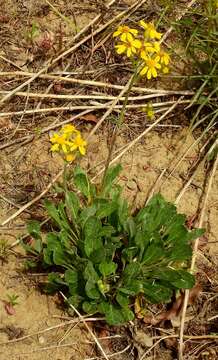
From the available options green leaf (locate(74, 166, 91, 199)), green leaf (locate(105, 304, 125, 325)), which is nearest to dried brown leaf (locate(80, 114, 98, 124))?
green leaf (locate(74, 166, 91, 199))

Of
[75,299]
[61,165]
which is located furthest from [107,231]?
[61,165]

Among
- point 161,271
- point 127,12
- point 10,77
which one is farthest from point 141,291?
point 127,12

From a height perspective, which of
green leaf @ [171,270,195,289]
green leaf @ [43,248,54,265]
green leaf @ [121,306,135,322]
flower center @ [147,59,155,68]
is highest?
flower center @ [147,59,155,68]

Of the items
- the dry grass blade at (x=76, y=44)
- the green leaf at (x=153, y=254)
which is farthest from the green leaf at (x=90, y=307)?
the dry grass blade at (x=76, y=44)

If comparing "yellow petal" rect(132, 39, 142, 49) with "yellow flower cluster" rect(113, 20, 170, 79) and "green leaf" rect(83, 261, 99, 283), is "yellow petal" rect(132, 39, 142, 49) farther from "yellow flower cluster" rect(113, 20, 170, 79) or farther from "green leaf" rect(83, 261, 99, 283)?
"green leaf" rect(83, 261, 99, 283)

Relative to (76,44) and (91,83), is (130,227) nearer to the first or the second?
→ (91,83)

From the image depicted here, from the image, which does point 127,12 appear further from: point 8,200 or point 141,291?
point 141,291

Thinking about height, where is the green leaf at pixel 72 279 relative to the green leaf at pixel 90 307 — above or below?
above

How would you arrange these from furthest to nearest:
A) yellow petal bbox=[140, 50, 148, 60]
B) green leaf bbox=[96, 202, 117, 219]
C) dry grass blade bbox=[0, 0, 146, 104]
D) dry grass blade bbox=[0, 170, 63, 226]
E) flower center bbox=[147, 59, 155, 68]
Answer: dry grass blade bbox=[0, 0, 146, 104] < dry grass blade bbox=[0, 170, 63, 226] < green leaf bbox=[96, 202, 117, 219] < flower center bbox=[147, 59, 155, 68] < yellow petal bbox=[140, 50, 148, 60]

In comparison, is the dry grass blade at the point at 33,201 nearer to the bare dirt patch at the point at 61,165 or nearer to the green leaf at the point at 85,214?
the bare dirt patch at the point at 61,165
